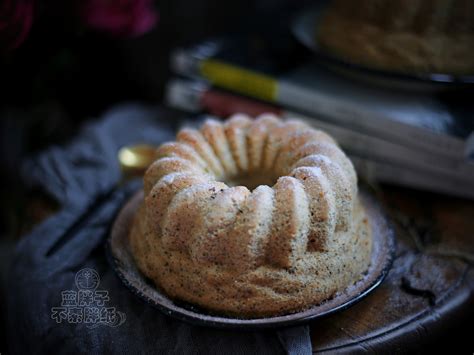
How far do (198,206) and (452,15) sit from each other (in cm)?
78

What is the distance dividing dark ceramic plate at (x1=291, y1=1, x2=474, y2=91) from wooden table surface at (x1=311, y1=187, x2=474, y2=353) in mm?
287

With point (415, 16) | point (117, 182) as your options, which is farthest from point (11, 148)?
point (415, 16)

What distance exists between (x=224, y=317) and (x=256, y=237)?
13 centimetres

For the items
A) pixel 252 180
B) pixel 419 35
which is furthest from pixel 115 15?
pixel 419 35

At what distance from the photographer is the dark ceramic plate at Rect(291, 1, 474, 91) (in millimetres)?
1104

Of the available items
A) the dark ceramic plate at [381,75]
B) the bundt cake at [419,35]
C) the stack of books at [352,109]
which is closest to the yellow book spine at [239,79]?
the stack of books at [352,109]

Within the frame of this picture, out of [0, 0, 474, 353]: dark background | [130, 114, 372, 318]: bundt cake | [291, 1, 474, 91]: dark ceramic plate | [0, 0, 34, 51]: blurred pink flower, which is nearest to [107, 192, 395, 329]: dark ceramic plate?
[130, 114, 372, 318]: bundt cake

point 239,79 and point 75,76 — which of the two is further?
point 75,76

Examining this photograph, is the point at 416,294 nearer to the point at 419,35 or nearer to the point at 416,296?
the point at 416,296

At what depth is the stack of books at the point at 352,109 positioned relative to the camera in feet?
3.67

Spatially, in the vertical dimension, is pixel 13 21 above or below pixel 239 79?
above

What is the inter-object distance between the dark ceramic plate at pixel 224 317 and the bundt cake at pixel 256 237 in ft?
0.05

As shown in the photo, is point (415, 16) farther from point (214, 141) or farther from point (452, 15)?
point (214, 141)

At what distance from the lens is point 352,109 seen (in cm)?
119
